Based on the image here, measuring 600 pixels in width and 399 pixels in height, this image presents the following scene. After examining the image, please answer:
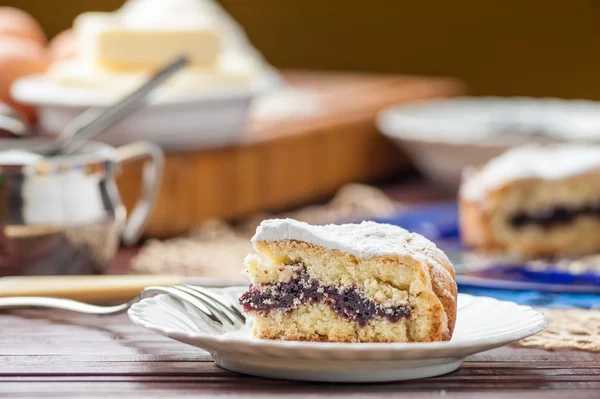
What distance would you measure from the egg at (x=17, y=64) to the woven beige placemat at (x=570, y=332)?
101cm

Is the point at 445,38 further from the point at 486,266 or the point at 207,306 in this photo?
the point at 207,306

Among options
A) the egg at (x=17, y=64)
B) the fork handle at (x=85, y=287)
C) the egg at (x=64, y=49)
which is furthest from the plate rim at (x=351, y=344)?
the egg at (x=64, y=49)

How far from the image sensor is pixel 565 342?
1.01 m

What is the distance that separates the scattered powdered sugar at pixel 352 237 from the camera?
2.97ft

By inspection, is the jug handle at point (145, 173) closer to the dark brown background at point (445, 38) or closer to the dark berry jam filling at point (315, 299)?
the dark berry jam filling at point (315, 299)

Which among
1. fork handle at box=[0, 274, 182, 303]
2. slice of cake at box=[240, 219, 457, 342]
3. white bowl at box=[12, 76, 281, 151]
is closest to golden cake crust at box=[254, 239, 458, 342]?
slice of cake at box=[240, 219, 457, 342]

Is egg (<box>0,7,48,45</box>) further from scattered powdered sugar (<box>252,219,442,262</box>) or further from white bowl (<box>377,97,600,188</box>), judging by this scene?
scattered powdered sugar (<box>252,219,442,262</box>)

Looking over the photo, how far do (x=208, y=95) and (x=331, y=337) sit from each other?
0.87 metres

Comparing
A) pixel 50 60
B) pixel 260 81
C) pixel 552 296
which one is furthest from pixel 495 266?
pixel 50 60

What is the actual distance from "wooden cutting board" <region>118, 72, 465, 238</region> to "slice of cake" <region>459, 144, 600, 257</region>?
373 millimetres

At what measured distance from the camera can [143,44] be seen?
174 cm

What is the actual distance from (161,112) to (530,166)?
658 mm

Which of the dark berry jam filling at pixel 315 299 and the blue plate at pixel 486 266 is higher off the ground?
the blue plate at pixel 486 266

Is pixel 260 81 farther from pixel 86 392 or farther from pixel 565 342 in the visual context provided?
pixel 86 392
